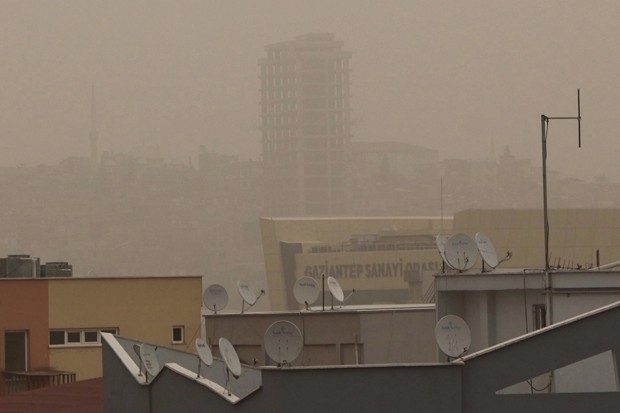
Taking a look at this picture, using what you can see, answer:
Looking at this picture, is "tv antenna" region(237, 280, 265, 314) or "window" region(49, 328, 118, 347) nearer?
"tv antenna" region(237, 280, 265, 314)

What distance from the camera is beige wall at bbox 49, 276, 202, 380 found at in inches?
1658

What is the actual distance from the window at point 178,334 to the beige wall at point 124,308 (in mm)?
107

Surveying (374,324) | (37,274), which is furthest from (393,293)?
(374,324)

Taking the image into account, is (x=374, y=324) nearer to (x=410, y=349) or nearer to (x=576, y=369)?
(x=410, y=349)

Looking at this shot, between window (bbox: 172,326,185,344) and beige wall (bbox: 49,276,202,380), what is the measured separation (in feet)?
0.35

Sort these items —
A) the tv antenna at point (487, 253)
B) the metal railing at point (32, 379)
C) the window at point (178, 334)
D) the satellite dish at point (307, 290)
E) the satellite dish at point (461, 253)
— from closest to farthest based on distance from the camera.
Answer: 1. the satellite dish at point (461, 253)
2. the tv antenna at point (487, 253)
3. the satellite dish at point (307, 290)
4. the metal railing at point (32, 379)
5. the window at point (178, 334)

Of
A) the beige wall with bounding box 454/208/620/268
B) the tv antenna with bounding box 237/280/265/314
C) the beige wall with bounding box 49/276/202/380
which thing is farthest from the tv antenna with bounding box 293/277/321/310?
the beige wall with bounding box 454/208/620/268

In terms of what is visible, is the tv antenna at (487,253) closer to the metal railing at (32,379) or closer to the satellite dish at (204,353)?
the satellite dish at (204,353)

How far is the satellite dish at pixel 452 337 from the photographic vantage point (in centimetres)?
1903

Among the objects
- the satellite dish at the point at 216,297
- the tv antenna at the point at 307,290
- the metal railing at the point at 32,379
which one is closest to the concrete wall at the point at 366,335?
the tv antenna at the point at 307,290

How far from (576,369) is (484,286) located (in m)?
3.01

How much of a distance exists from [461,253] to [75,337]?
68.5 feet

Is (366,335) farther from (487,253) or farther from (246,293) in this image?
(487,253)

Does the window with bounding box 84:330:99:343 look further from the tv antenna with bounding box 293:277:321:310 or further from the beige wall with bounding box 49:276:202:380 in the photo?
the tv antenna with bounding box 293:277:321:310
